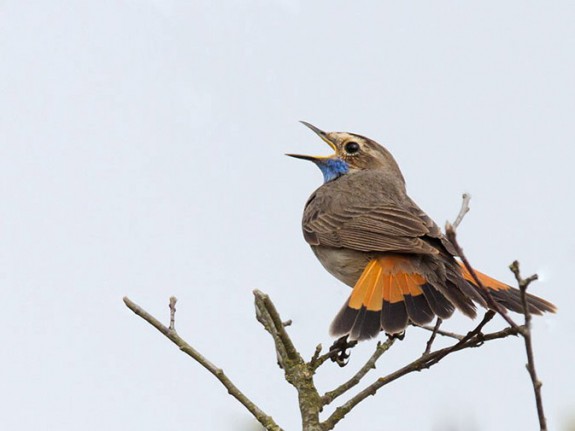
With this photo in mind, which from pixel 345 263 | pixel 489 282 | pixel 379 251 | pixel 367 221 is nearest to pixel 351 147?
pixel 367 221

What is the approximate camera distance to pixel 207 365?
402 cm

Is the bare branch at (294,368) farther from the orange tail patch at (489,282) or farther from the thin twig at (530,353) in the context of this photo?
the orange tail patch at (489,282)

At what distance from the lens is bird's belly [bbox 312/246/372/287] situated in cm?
678

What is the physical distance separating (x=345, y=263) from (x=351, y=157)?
6.57ft

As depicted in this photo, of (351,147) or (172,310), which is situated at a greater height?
(351,147)

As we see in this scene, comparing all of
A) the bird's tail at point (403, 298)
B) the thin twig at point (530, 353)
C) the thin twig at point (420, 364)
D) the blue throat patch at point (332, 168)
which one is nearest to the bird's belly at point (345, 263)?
the bird's tail at point (403, 298)

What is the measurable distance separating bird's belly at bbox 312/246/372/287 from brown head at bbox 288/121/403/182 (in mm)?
1552

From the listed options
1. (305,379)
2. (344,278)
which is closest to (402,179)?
(344,278)

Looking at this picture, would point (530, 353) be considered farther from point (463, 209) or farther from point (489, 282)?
point (489, 282)

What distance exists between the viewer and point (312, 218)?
753 cm

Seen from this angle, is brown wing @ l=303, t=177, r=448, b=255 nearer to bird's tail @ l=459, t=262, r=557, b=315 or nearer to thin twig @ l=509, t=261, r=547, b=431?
bird's tail @ l=459, t=262, r=557, b=315

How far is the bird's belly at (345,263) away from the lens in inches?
267

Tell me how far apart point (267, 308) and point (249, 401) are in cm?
41

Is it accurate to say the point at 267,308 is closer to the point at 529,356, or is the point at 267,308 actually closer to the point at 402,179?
the point at 529,356
